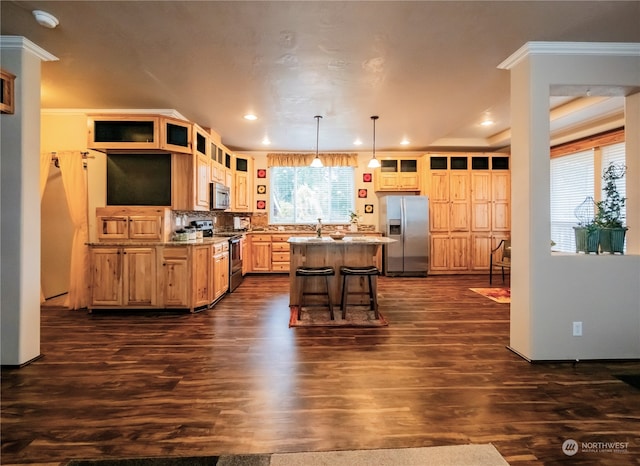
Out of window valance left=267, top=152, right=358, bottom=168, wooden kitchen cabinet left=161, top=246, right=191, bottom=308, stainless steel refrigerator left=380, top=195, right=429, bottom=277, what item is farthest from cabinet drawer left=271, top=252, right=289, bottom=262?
wooden kitchen cabinet left=161, top=246, right=191, bottom=308

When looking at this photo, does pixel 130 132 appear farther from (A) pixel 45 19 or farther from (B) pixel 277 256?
(B) pixel 277 256

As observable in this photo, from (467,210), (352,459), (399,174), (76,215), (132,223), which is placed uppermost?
(399,174)

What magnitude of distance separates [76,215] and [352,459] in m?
4.45

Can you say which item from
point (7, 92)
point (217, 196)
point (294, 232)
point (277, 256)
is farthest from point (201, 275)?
point (294, 232)

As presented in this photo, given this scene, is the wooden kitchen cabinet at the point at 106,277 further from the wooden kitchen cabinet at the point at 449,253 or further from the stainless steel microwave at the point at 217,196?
the wooden kitchen cabinet at the point at 449,253

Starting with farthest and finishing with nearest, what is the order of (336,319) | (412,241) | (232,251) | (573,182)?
(412,241) < (573,182) < (232,251) < (336,319)

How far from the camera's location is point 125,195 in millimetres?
4270

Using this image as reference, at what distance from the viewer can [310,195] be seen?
7.41 metres

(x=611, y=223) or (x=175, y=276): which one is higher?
(x=611, y=223)

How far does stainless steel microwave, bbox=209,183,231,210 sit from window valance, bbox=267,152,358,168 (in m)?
1.91

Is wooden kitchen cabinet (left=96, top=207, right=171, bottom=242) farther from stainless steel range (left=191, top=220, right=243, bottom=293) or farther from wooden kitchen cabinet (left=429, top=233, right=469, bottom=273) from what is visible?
wooden kitchen cabinet (left=429, top=233, right=469, bottom=273)

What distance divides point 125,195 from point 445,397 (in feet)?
14.2

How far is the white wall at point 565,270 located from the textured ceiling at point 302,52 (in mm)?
220

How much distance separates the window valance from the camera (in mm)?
7160
